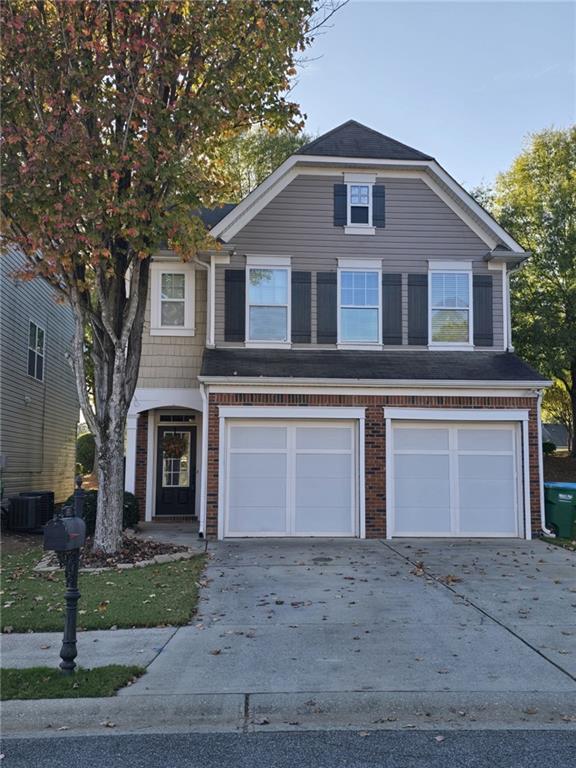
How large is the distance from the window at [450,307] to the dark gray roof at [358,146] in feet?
8.55

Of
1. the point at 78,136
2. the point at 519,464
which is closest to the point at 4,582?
the point at 78,136

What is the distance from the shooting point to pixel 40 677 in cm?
523

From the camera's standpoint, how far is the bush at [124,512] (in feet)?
42.5

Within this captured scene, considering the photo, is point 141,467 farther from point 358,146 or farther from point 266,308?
point 358,146

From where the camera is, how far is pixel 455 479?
13.2m

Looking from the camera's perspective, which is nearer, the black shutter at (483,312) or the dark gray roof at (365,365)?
the dark gray roof at (365,365)

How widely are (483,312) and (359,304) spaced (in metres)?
2.67

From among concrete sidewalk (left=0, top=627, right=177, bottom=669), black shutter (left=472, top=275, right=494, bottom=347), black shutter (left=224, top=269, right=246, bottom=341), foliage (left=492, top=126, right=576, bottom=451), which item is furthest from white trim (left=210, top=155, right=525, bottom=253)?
concrete sidewalk (left=0, top=627, right=177, bottom=669)

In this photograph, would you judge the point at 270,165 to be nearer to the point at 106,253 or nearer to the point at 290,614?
the point at 106,253

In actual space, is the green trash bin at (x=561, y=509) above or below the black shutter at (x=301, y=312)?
below

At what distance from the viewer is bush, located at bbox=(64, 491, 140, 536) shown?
1297 cm

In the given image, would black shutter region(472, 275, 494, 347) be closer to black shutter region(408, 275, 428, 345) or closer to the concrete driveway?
black shutter region(408, 275, 428, 345)

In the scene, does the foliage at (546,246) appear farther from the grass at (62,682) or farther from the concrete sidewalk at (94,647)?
the grass at (62,682)

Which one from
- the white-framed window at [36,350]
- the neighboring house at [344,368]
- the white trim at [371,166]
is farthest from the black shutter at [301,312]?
the white-framed window at [36,350]
